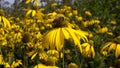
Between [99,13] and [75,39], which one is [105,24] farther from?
[75,39]

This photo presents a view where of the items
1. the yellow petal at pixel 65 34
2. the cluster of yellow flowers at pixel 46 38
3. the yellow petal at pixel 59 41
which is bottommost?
the cluster of yellow flowers at pixel 46 38

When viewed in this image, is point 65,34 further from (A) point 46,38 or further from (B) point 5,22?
(B) point 5,22

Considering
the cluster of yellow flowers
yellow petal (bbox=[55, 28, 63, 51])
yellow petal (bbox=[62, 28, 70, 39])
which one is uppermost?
yellow petal (bbox=[62, 28, 70, 39])

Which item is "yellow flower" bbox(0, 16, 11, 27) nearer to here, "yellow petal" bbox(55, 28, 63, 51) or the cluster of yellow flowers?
the cluster of yellow flowers

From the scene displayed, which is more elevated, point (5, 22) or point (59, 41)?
point (59, 41)

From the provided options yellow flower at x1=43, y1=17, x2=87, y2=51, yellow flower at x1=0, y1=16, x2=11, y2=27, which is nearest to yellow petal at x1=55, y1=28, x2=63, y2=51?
yellow flower at x1=43, y1=17, x2=87, y2=51

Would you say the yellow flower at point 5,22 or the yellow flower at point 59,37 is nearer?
the yellow flower at point 59,37

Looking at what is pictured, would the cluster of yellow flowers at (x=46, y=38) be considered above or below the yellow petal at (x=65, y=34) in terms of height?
below

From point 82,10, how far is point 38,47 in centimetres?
429

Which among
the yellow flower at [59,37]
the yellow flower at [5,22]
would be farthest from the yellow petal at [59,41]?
A: the yellow flower at [5,22]

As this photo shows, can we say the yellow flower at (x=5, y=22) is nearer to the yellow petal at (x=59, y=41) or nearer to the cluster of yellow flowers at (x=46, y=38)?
the cluster of yellow flowers at (x=46, y=38)

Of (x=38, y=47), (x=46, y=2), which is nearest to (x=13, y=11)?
(x=46, y=2)

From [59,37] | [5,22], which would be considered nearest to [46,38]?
[59,37]

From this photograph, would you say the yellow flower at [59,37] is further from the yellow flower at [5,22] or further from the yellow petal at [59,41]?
the yellow flower at [5,22]
